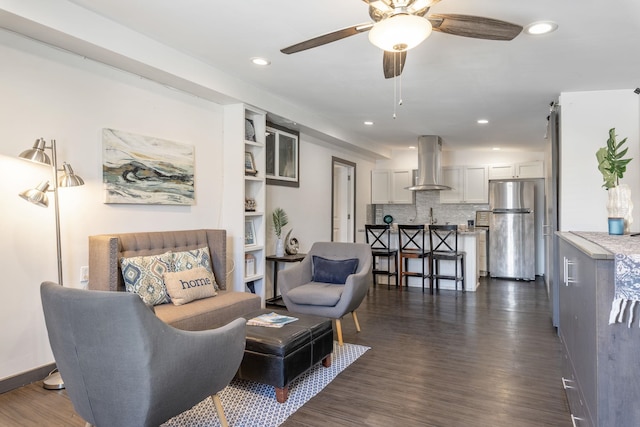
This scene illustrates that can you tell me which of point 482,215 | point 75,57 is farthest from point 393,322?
point 482,215

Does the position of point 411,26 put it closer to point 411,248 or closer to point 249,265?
point 249,265

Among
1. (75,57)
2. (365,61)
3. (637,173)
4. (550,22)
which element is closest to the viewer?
(550,22)

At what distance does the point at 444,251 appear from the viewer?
6.00m

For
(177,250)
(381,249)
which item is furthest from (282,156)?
(381,249)

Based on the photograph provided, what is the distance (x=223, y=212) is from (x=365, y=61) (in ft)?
6.97

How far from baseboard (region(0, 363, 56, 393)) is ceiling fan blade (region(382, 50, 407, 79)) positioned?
3130 millimetres

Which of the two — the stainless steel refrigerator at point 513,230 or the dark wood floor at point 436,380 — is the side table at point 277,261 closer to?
the dark wood floor at point 436,380

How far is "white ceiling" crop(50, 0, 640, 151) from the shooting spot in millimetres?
2527

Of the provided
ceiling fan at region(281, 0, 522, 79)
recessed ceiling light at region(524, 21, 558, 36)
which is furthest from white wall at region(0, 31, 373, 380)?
recessed ceiling light at region(524, 21, 558, 36)

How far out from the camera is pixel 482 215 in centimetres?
783

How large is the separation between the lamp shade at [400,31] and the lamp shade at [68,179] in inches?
85.8

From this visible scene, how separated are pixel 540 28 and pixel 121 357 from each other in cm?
320

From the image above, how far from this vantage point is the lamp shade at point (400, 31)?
6.07 feet

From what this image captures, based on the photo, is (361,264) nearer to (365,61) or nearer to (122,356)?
(365,61)
